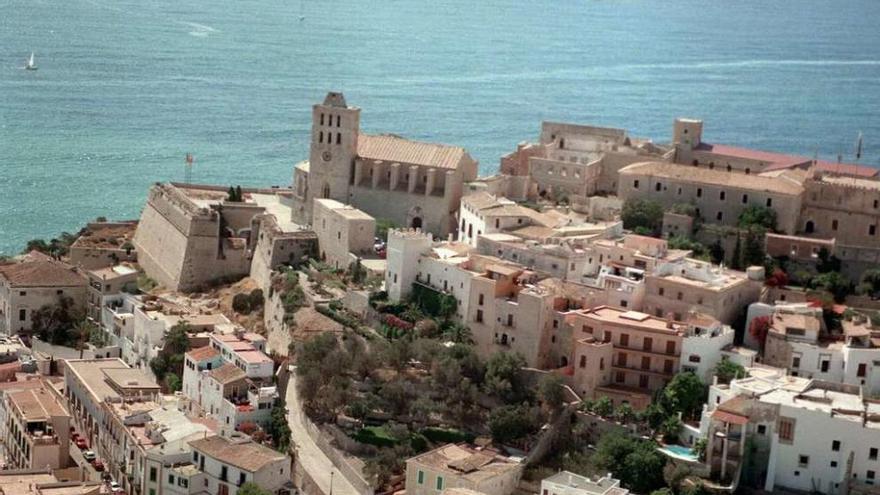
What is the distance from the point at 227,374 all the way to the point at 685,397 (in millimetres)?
7223

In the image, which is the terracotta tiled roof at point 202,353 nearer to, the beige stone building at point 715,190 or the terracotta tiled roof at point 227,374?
the terracotta tiled roof at point 227,374

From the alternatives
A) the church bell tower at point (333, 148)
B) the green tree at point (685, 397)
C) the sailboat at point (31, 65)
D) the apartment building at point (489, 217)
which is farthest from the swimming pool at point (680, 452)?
the sailboat at point (31, 65)

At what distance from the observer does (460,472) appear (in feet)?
81.5

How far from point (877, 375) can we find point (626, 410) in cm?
396

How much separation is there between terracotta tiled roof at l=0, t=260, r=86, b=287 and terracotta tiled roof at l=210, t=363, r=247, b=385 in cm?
691

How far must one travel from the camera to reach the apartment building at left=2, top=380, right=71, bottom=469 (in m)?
26.3

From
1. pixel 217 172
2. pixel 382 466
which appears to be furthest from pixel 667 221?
pixel 217 172

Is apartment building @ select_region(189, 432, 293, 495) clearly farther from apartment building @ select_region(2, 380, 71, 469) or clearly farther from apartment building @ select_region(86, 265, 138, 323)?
apartment building @ select_region(86, 265, 138, 323)

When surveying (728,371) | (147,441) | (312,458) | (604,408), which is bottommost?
(312,458)

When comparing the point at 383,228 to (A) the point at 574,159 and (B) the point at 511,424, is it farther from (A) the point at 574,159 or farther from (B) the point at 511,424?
(B) the point at 511,424

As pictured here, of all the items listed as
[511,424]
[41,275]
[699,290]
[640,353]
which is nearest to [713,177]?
[699,290]

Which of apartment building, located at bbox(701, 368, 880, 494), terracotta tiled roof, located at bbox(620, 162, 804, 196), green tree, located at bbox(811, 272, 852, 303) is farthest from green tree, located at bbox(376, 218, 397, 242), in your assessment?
apartment building, located at bbox(701, 368, 880, 494)

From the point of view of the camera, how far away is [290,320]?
31078mm

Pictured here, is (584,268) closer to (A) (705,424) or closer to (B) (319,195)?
(A) (705,424)
